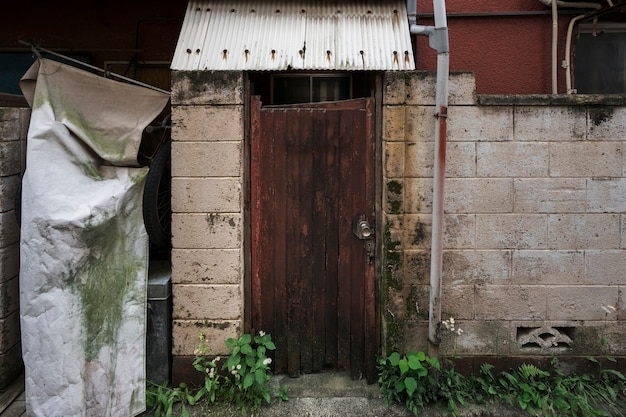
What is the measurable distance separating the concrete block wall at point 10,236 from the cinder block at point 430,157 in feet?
11.3

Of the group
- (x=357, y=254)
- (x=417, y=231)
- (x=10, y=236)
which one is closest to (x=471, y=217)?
(x=417, y=231)

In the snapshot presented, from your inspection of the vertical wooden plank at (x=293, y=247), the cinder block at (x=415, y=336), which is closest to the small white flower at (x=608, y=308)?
the cinder block at (x=415, y=336)

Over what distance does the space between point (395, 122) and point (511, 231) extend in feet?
4.61

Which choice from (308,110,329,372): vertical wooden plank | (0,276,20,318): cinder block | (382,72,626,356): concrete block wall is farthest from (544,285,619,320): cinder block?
(0,276,20,318): cinder block

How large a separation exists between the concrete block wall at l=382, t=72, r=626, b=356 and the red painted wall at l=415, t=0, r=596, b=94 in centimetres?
121

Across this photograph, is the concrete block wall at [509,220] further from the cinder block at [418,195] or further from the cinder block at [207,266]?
the cinder block at [207,266]

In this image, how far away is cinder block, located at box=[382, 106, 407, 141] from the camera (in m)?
3.71

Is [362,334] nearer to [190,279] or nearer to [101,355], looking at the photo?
[190,279]

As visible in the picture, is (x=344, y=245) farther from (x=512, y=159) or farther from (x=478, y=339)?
(x=512, y=159)

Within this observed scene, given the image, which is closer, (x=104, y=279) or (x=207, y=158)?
(x=104, y=279)

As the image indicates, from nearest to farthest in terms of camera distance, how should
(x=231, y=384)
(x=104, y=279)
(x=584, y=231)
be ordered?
(x=104, y=279)
(x=231, y=384)
(x=584, y=231)

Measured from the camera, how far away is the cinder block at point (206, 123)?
12.1ft

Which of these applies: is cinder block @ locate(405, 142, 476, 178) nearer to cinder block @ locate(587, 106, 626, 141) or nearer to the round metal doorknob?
the round metal doorknob

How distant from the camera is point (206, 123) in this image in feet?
12.1
